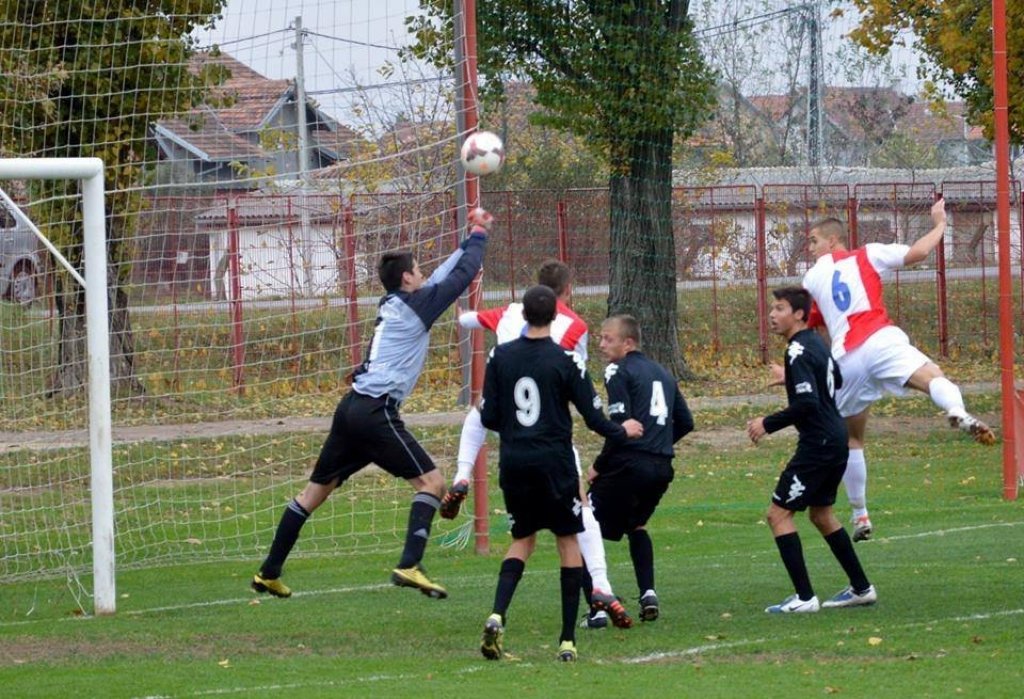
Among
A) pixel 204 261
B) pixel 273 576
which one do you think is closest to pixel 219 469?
pixel 204 261

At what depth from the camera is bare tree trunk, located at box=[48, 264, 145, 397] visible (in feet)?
37.8

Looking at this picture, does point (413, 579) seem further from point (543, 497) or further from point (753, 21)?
point (753, 21)

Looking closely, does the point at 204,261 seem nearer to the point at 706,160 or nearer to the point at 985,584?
the point at 985,584

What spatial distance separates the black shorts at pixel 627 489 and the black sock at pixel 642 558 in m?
0.06

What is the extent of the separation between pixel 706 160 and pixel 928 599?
2579 cm

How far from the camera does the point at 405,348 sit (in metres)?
9.45

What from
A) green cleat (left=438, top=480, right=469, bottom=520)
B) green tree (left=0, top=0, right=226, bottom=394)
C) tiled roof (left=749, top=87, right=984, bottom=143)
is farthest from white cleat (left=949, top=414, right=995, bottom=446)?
tiled roof (left=749, top=87, right=984, bottom=143)

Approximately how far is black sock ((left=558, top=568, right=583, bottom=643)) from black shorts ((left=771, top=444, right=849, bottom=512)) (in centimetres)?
157

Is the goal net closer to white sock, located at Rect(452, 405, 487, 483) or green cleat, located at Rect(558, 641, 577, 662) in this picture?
white sock, located at Rect(452, 405, 487, 483)

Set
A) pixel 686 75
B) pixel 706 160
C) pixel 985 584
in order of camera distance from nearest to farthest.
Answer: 1. pixel 985 584
2. pixel 686 75
3. pixel 706 160

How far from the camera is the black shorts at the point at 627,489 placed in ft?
27.8

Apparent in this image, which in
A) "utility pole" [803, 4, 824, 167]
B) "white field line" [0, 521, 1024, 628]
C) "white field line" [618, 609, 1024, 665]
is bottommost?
"white field line" [0, 521, 1024, 628]

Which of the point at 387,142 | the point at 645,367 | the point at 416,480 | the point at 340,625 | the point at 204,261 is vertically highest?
the point at 387,142

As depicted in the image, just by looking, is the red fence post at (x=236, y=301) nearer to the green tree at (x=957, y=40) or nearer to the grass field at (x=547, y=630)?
the grass field at (x=547, y=630)
